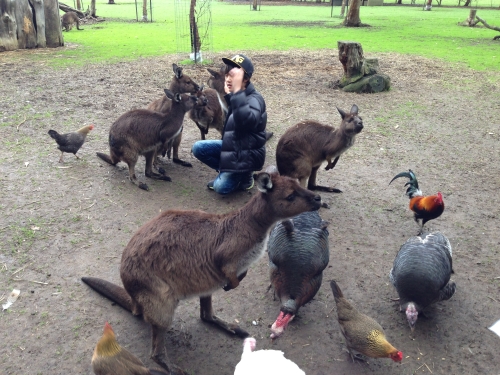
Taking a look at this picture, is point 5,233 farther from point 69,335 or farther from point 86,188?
point 69,335

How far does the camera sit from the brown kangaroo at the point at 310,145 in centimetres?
509

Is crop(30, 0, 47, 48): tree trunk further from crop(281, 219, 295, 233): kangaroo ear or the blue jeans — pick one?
crop(281, 219, 295, 233): kangaroo ear

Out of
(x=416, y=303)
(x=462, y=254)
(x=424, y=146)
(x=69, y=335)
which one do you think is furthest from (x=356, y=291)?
(x=424, y=146)

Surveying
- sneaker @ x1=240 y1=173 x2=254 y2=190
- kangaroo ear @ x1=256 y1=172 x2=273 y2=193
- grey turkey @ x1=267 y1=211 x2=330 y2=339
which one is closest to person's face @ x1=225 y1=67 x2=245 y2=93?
sneaker @ x1=240 y1=173 x2=254 y2=190


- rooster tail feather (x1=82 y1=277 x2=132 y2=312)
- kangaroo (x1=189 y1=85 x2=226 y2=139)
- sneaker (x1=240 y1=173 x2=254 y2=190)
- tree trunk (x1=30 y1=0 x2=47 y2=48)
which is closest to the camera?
rooster tail feather (x1=82 y1=277 x2=132 y2=312)

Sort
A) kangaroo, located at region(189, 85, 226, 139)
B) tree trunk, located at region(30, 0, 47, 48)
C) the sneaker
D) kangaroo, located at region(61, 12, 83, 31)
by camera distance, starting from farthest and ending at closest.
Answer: kangaroo, located at region(61, 12, 83, 31)
tree trunk, located at region(30, 0, 47, 48)
kangaroo, located at region(189, 85, 226, 139)
the sneaker

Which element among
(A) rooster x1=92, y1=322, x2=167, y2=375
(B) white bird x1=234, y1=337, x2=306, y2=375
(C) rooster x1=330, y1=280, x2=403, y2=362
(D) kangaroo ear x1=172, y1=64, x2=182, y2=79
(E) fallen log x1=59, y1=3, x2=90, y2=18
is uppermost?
(E) fallen log x1=59, y1=3, x2=90, y2=18

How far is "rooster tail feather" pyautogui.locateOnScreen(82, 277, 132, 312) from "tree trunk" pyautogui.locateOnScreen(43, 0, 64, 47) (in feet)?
38.2

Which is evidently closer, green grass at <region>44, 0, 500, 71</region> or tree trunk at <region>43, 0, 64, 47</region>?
tree trunk at <region>43, 0, 64, 47</region>

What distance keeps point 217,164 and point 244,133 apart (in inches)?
37.0

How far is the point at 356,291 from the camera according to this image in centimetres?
365

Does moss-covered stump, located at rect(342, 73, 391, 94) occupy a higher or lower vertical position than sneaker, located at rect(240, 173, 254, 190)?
higher

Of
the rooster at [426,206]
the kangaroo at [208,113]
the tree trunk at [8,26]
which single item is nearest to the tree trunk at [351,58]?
the kangaroo at [208,113]

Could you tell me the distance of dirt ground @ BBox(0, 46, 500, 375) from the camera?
3.05 metres
